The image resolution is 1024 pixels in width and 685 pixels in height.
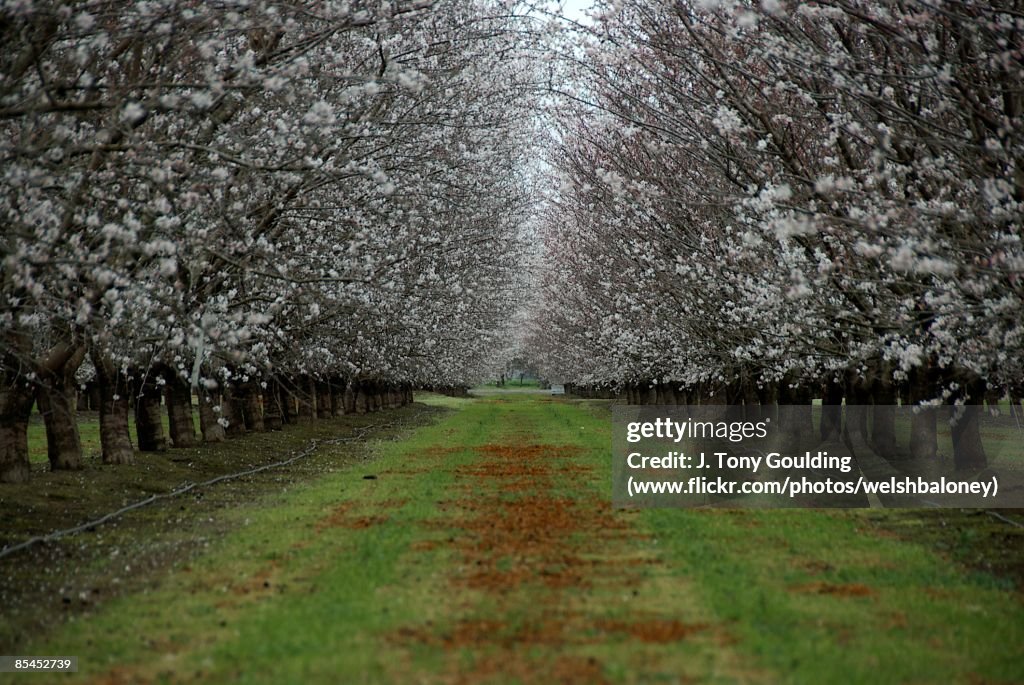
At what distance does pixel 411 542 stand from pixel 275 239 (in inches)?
382

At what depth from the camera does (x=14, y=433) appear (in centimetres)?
2208

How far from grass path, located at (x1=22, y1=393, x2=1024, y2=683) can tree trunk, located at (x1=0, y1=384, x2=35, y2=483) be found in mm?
5265

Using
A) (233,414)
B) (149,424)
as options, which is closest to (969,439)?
(149,424)

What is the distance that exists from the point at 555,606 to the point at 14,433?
1423cm

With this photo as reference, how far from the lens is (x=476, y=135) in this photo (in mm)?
29281

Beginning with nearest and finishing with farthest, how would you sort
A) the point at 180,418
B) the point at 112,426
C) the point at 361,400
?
the point at 112,426
the point at 180,418
the point at 361,400

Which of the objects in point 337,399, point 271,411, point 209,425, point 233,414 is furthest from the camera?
point 337,399

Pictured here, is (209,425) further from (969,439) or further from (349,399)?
(349,399)

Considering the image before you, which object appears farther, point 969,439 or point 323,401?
point 323,401

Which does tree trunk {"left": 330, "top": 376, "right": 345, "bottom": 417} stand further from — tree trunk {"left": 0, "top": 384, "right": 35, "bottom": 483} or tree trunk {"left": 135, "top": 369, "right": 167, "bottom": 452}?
tree trunk {"left": 0, "top": 384, "right": 35, "bottom": 483}

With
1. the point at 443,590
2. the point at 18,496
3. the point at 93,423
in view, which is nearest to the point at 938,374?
the point at 443,590


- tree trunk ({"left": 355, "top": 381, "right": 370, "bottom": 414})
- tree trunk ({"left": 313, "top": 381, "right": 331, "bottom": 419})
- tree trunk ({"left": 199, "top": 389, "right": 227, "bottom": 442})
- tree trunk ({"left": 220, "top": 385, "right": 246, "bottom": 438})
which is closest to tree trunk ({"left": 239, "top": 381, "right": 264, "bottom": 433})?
tree trunk ({"left": 220, "top": 385, "right": 246, "bottom": 438})

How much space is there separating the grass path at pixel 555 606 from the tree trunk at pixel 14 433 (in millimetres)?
5265

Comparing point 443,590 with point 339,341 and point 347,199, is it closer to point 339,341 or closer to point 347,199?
Result: point 347,199
